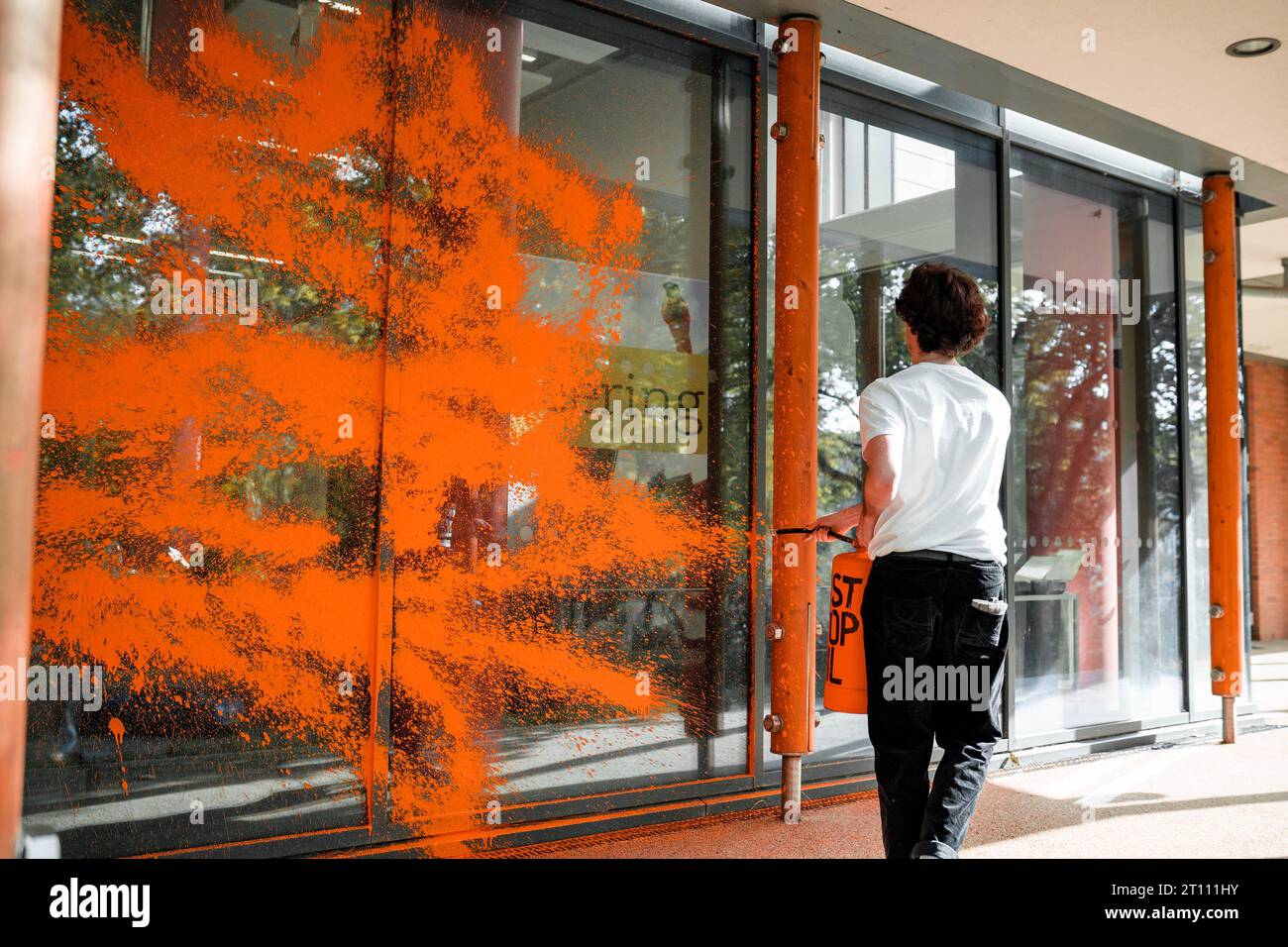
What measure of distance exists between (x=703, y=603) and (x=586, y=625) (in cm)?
58

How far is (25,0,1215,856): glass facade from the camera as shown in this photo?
10.1ft

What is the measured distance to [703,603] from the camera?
432 cm

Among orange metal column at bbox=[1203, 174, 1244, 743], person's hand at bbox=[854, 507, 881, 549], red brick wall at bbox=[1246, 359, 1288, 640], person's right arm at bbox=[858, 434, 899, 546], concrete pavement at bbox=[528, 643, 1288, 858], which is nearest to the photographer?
person's right arm at bbox=[858, 434, 899, 546]

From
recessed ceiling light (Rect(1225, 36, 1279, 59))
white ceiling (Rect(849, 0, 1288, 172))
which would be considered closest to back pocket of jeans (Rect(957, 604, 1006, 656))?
white ceiling (Rect(849, 0, 1288, 172))

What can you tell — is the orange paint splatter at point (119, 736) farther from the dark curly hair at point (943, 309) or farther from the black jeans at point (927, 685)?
the dark curly hair at point (943, 309)

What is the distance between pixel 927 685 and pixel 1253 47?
133 inches

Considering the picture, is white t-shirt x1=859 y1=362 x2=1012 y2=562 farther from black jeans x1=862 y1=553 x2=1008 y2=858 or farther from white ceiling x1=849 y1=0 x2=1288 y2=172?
white ceiling x1=849 y1=0 x2=1288 y2=172

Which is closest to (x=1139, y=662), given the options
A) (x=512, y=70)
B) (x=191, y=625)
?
(x=512, y=70)

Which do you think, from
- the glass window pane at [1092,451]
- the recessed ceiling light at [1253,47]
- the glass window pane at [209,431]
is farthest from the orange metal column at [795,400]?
the glass window pane at [1092,451]

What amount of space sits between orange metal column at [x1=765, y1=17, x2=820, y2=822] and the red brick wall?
11.0 metres

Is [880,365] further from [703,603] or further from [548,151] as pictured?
[548,151]

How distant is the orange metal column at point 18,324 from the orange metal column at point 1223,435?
20.6ft

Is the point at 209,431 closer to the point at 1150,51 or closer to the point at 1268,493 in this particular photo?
the point at 1150,51

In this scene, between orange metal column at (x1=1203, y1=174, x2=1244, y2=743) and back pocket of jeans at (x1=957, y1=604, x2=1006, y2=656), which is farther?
orange metal column at (x1=1203, y1=174, x2=1244, y2=743)
